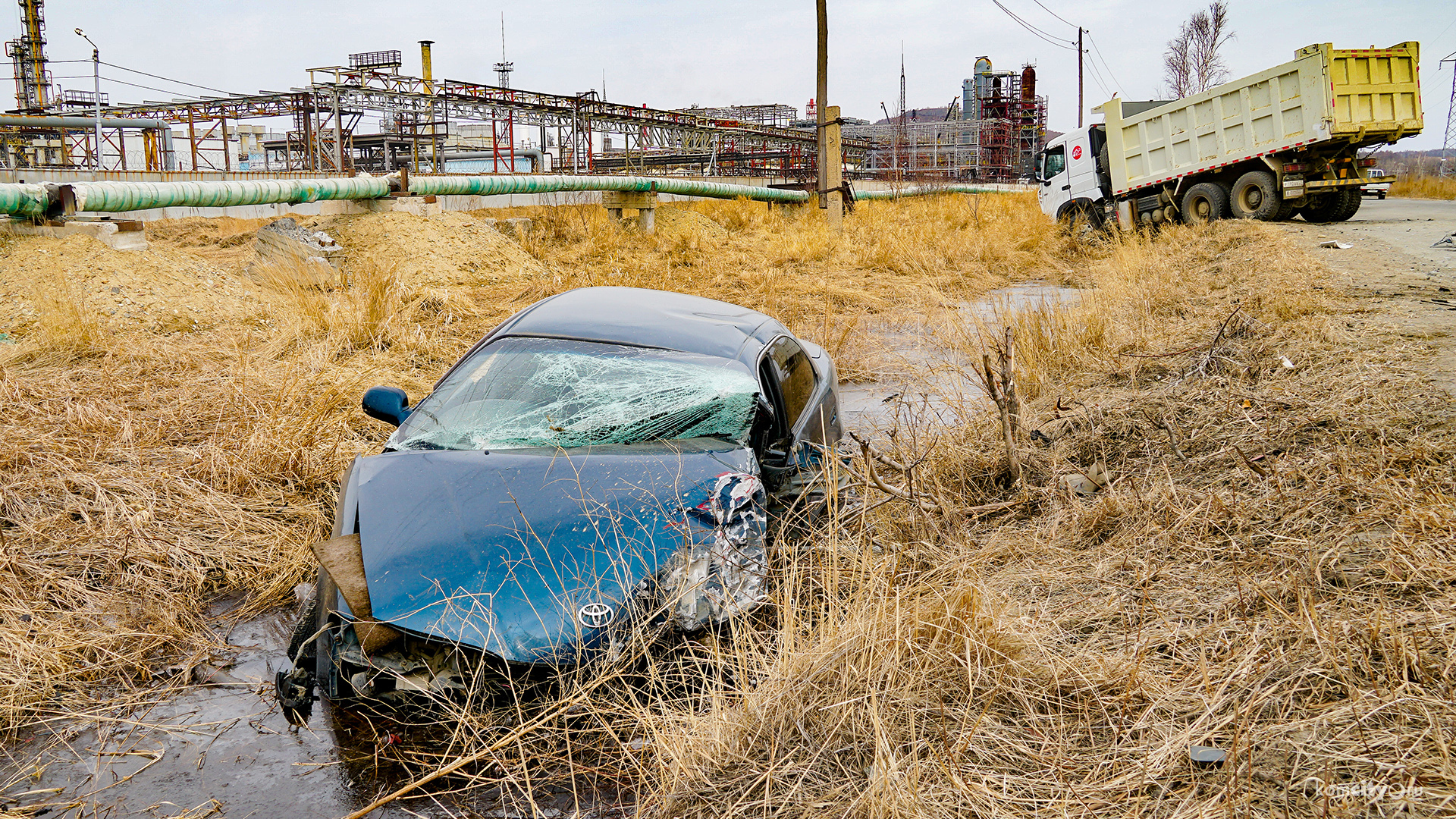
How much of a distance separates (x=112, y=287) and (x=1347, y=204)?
1963 cm

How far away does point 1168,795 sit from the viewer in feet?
6.57

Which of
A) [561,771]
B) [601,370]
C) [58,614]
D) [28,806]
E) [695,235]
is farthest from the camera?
[695,235]

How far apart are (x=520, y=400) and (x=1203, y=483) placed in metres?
2.85

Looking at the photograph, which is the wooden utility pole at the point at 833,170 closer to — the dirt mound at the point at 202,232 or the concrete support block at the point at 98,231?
the dirt mound at the point at 202,232

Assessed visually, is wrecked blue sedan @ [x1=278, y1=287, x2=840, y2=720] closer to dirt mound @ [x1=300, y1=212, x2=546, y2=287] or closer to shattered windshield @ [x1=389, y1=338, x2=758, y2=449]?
shattered windshield @ [x1=389, y1=338, x2=758, y2=449]

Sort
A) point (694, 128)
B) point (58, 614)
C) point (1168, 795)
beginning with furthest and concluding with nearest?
point (694, 128) → point (58, 614) → point (1168, 795)

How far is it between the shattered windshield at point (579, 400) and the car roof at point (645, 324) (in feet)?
0.22

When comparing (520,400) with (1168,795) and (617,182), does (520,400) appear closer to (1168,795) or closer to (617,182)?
(1168,795)

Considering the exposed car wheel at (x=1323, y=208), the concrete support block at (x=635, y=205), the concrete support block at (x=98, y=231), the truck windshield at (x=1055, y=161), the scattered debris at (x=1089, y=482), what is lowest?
the scattered debris at (x=1089, y=482)

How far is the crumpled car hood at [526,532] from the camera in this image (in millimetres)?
2574

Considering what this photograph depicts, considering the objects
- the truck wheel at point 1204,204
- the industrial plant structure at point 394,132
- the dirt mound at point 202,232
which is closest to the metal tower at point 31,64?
the industrial plant structure at point 394,132

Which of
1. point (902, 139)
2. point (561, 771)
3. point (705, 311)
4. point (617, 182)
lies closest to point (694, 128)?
point (902, 139)

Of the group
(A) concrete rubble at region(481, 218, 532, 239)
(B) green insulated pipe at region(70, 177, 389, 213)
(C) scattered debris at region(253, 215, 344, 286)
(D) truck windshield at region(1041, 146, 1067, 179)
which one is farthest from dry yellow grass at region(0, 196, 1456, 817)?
(D) truck windshield at region(1041, 146, 1067, 179)

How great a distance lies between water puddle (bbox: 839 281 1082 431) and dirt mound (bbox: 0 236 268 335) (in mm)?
6070
